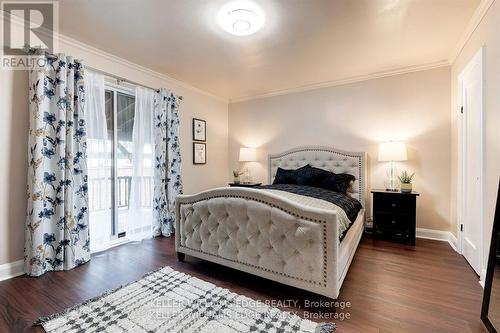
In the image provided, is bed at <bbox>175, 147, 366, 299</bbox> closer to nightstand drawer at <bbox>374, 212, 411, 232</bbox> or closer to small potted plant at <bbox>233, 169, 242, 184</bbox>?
nightstand drawer at <bbox>374, 212, 411, 232</bbox>

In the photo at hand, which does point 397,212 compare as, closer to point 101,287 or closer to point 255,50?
point 255,50

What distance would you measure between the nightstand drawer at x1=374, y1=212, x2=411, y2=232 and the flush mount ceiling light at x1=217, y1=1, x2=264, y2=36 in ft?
9.84

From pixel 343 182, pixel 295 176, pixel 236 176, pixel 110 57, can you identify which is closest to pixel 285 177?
pixel 295 176

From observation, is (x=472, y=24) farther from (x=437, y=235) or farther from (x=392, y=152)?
(x=437, y=235)

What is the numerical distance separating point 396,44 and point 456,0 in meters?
0.76

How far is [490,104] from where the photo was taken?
2.00m

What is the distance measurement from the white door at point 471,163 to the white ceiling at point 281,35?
1.86ft

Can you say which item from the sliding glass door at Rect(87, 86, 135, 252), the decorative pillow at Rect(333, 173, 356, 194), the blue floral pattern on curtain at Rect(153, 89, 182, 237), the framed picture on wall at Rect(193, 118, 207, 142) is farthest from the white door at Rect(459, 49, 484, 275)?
the sliding glass door at Rect(87, 86, 135, 252)

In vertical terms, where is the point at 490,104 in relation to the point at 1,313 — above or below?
above

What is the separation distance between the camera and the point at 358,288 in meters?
2.05

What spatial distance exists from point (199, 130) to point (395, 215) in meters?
3.56

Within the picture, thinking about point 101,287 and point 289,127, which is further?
point 289,127

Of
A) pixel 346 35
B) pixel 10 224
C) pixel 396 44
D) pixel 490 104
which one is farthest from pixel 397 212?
pixel 10 224

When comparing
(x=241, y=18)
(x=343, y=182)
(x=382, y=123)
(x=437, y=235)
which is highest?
(x=241, y=18)
